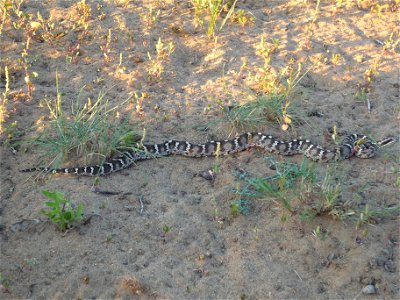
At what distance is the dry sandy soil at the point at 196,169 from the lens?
5.60m

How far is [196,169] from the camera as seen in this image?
7473 millimetres

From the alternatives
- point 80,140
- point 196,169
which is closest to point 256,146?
point 196,169

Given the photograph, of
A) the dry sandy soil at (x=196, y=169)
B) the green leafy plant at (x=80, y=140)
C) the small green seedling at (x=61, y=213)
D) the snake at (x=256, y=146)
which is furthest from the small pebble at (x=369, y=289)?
the green leafy plant at (x=80, y=140)

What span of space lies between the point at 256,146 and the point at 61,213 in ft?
10.7

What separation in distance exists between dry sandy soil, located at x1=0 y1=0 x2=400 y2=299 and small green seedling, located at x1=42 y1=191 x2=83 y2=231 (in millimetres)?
129

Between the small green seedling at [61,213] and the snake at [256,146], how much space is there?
1.22 m

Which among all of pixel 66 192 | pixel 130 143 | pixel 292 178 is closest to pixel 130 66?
pixel 130 143

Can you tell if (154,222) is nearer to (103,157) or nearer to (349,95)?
(103,157)

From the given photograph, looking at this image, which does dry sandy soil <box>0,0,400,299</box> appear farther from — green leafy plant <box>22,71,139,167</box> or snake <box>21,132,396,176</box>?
green leafy plant <box>22,71,139,167</box>

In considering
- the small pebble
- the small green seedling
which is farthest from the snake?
the small pebble

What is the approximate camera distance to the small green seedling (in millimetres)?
5902

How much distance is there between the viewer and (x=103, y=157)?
289 inches

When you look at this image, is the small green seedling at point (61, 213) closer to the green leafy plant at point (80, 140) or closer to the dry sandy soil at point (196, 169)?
the dry sandy soil at point (196, 169)

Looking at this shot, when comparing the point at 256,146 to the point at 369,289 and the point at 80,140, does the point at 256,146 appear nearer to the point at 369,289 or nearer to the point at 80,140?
the point at 80,140
